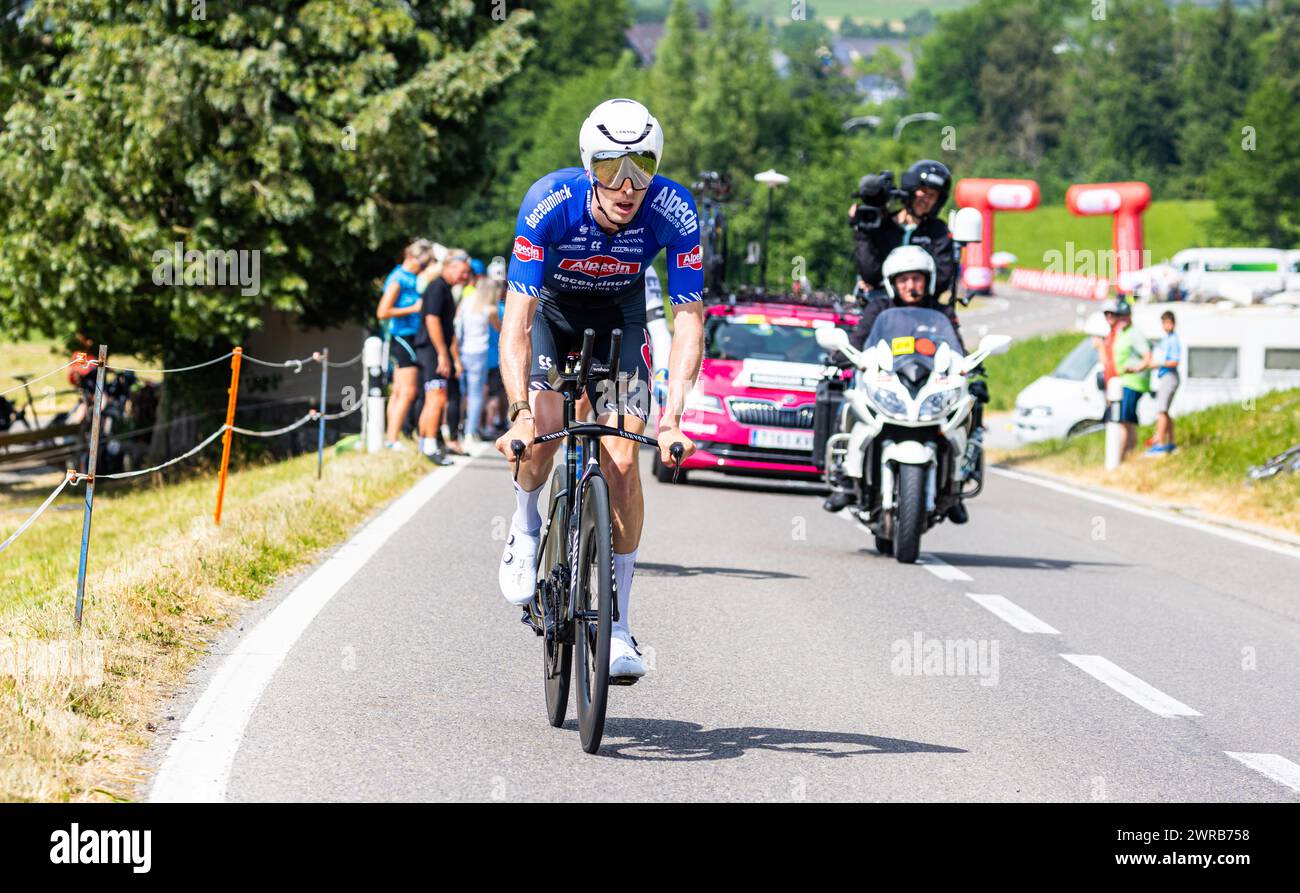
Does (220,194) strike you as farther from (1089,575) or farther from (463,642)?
(463,642)

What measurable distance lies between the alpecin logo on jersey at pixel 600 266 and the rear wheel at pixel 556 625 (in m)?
0.66

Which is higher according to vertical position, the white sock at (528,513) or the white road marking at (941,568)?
the white sock at (528,513)

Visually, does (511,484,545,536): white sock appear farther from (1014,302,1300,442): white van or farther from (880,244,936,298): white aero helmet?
(1014,302,1300,442): white van

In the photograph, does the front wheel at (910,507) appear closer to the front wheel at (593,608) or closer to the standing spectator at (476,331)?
the front wheel at (593,608)

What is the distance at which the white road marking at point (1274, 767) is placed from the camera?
600cm

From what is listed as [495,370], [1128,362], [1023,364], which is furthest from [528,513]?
[1023,364]

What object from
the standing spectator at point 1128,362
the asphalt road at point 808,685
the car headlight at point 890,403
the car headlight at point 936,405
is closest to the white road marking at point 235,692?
the asphalt road at point 808,685

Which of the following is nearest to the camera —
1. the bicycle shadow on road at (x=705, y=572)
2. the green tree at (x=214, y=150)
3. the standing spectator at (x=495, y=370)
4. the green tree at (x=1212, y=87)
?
the bicycle shadow on road at (x=705, y=572)

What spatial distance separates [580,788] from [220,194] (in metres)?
21.6

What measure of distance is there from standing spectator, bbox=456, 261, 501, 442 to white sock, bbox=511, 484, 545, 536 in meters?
12.7

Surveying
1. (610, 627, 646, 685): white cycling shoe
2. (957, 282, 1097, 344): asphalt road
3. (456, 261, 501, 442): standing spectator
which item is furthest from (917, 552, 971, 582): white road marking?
(957, 282, 1097, 344): asphalt road

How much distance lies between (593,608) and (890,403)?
6.12 metres

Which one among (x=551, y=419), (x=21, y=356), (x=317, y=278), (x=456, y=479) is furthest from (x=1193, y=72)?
(x=551, y=419)
